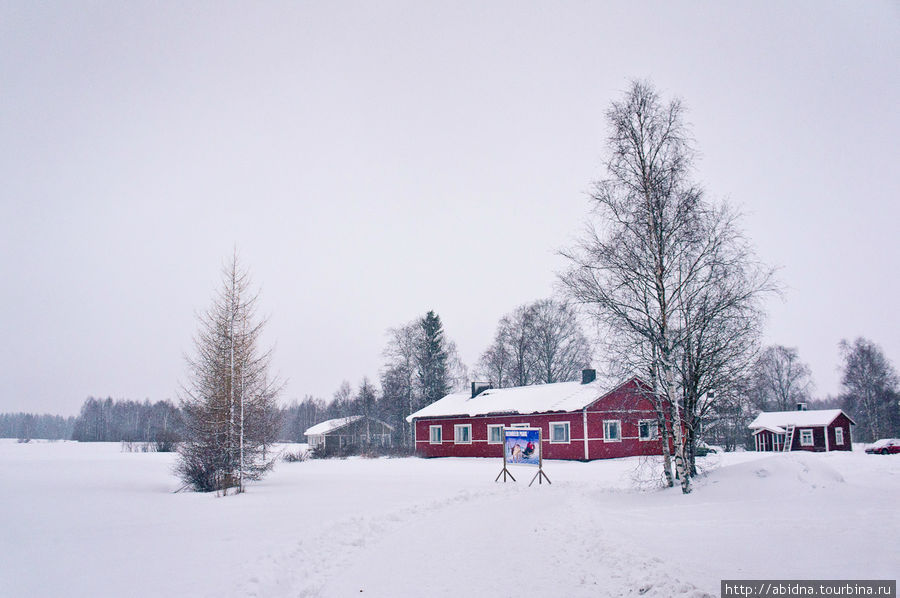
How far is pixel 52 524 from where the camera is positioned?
13719 millimetres

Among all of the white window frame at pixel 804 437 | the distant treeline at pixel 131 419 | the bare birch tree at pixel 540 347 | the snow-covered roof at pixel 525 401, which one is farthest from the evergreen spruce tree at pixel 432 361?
the distant treeline at pixel 131 419

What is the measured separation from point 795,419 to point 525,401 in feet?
88.6

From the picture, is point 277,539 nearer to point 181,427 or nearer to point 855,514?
point 855,514

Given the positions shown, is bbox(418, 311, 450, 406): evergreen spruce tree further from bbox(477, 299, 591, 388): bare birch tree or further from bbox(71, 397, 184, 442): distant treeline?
bbox(71, 397, 184, 442): distant treeline

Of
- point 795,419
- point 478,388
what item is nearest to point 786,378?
point 795,419

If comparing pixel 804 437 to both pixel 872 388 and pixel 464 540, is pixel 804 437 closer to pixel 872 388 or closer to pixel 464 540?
pixel 872 388

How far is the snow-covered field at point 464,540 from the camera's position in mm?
7895

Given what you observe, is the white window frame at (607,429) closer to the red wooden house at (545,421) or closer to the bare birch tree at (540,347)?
the red wooden house at (545,421)

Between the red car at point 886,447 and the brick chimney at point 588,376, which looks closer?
the brick chimney at point 588,376

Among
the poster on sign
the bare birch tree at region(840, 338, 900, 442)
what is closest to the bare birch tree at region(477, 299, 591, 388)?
the bare birch tree at region(840, 338, 900, 442)

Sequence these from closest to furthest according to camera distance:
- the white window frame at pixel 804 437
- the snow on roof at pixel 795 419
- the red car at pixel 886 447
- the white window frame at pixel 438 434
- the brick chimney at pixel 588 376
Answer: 1. the brick chimney at pixel 588 376
2. the red car at pixel 886 447
3. the white window frame at pixel 438 434
4. the snow on roof at pixel 795 419
5. the white window frame at pixel 804 437

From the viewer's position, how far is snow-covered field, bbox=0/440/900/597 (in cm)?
789

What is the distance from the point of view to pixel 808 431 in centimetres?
5166

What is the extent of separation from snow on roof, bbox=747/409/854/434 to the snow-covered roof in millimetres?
21996
